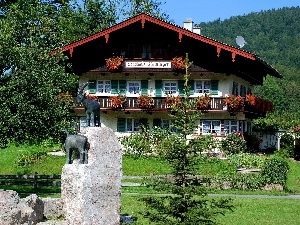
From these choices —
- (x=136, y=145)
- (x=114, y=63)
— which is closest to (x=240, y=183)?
(x=136, y=145)

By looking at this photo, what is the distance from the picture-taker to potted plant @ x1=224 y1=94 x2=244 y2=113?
37.3 meters

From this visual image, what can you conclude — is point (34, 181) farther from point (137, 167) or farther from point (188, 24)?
point (188, 24)

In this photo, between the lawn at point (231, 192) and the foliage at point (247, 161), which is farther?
the foliage at point (247, 161)

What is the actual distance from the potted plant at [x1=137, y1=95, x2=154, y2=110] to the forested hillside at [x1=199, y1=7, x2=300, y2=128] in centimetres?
8294

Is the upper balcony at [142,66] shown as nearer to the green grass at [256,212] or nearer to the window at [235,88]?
the window at [235,88]

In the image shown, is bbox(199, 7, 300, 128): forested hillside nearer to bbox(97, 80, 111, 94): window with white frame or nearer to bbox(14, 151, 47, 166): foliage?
bbox(97, 80, 111, 94): window with white frame

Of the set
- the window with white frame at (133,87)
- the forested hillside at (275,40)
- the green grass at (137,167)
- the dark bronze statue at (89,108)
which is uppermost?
the forested hillside at (275,40)

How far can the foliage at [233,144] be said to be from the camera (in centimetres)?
3662

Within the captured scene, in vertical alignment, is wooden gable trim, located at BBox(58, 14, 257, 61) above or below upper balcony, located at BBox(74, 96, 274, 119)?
above

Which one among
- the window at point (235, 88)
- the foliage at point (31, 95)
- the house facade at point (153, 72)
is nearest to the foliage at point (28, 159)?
the house facade at point (153, 72)

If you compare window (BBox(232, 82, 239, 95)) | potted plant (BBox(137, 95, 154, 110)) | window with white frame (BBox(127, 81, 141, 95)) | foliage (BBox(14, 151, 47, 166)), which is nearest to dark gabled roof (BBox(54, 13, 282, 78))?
window (BBox(232, 82, 239, 95))

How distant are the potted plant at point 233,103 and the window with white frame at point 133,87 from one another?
6.27 m

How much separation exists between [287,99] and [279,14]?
3108 inches

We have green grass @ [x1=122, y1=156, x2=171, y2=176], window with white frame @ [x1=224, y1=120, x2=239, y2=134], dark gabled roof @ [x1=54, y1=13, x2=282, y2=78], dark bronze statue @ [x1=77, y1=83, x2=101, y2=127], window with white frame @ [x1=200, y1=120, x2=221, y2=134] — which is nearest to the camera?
dark bronze statue @ [x1=77, y1=83, x2=101, y2=127]
